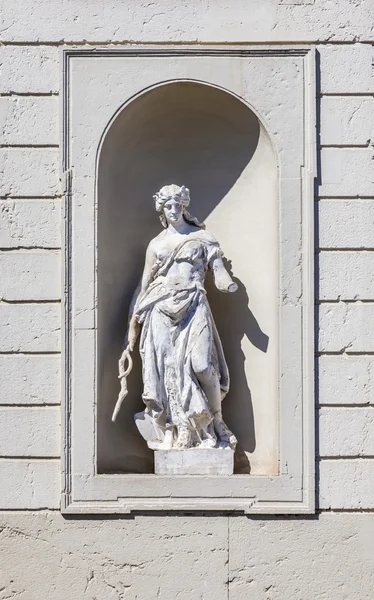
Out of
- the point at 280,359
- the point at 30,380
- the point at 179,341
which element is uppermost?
the point at 179,341

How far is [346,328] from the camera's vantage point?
8.44 m

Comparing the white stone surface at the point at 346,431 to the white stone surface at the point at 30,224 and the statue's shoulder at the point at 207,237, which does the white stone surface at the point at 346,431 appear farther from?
the white stone surface at the point at 30,224

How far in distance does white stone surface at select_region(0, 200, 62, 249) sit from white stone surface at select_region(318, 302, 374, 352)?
1988 millimetres

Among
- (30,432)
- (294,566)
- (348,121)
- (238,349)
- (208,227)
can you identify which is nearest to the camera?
(294,566)

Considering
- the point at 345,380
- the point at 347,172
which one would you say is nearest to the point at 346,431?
the point at 345,380

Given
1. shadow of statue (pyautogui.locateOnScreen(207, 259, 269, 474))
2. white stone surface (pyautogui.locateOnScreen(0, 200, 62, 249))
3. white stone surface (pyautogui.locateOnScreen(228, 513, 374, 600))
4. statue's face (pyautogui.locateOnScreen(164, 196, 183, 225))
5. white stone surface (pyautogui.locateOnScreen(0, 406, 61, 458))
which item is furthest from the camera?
shadow of statue (pyautogui.locateOnScreen(207, 259, 269, 474))

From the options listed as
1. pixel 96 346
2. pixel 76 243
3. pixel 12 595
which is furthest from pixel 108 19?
pixel 12 595

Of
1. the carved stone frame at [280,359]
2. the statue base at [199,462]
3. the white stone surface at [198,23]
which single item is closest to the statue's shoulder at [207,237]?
the carved stone frame at [280,359]

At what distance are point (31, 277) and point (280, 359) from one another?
1.87 m

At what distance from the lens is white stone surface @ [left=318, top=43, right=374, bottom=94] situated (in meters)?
8.55

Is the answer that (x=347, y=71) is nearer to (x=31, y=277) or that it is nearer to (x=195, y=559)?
(x=31, y=277)

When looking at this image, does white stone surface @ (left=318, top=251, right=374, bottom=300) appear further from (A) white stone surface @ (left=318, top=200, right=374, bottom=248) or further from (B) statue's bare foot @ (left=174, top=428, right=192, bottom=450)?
(B) statue's bare foot @ (left=174, top=428, right=192, bottom=450)

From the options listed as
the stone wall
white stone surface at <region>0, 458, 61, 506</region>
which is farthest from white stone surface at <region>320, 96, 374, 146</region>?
white stone surface at <region>0, 458, 61, 506</region>

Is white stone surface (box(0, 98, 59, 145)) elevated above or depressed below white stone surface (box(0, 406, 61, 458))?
above
